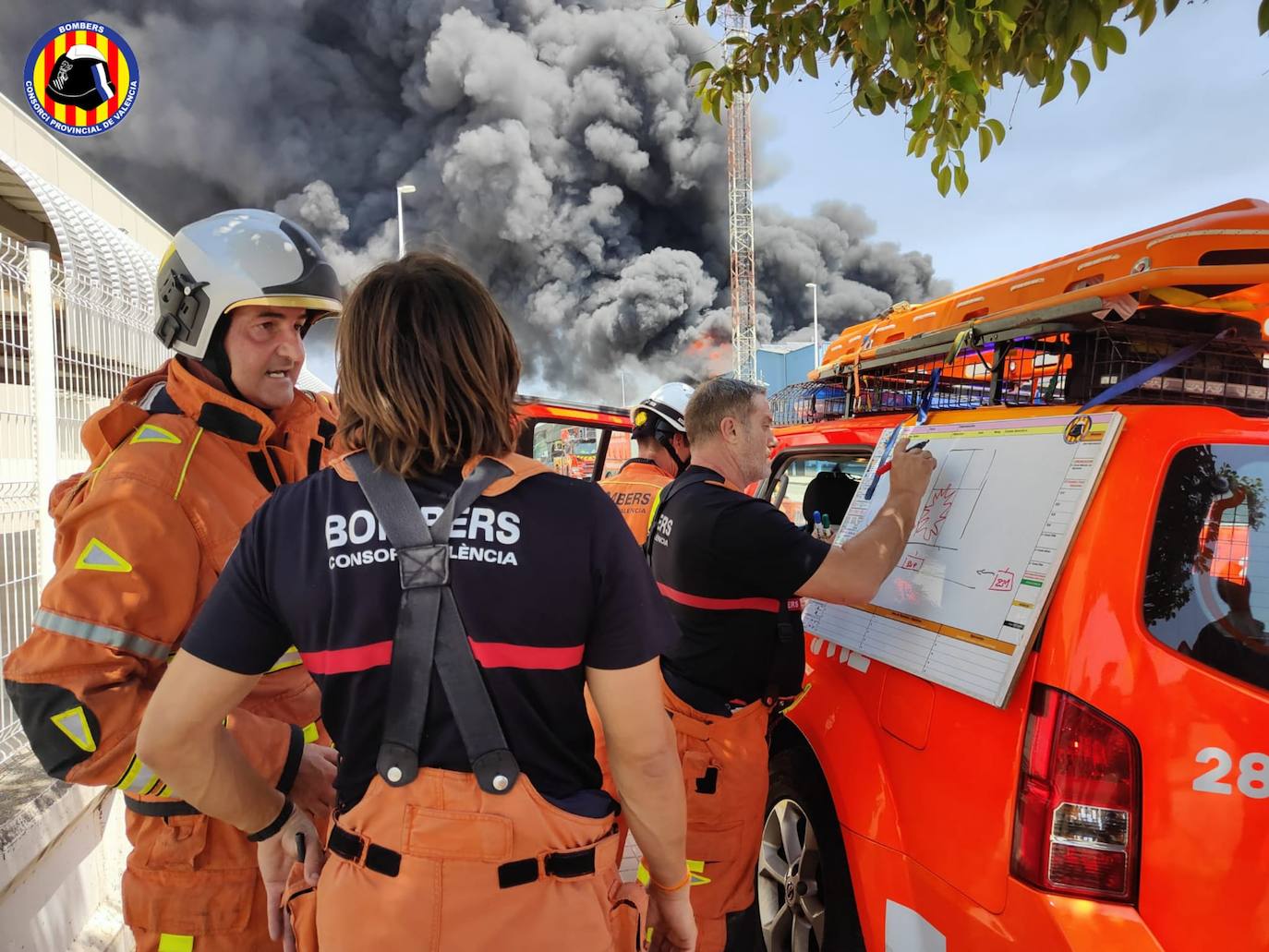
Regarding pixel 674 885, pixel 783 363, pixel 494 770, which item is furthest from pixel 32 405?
pixel 783 363

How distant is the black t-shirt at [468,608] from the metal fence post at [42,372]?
8.24ft

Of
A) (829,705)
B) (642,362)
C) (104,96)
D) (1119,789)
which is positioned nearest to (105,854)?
(829,705)

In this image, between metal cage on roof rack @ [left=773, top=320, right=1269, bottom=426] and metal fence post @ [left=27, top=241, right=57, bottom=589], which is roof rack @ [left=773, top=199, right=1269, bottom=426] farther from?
metal fence post @ [left=27, top=241, right=57, bottom=589]

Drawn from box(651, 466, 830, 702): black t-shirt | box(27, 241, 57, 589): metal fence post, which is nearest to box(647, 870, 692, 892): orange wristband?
box(651, 466, 830, 702): black t-shirt

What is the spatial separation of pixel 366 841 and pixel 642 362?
63458mm

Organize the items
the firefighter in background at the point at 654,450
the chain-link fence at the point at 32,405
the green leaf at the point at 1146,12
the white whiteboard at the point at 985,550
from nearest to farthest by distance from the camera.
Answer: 1. the white whiteboard at the point at 985,550
2. the green leaf at the point at 1146,12
3. the chain-link fence at the point at 32,405
4. the firefighter in background at the point at 654,450

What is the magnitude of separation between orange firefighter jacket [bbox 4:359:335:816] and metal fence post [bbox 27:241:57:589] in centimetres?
179

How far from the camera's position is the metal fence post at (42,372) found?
298 cm

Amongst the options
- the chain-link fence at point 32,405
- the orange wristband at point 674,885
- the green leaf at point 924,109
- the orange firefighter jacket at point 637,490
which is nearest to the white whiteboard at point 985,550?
the orange wristband at point 674,885

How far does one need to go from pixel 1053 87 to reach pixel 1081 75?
81mm

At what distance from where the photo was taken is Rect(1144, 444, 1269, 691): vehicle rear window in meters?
1.37

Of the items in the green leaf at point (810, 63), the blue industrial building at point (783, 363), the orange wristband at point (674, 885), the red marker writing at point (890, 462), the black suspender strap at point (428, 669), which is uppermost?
the blue industrial building at point (783, 363)

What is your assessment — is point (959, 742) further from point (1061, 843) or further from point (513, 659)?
point (513, 659)

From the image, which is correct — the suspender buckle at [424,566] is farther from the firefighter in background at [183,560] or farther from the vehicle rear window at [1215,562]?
the vehicle rear window at [1215,562]
